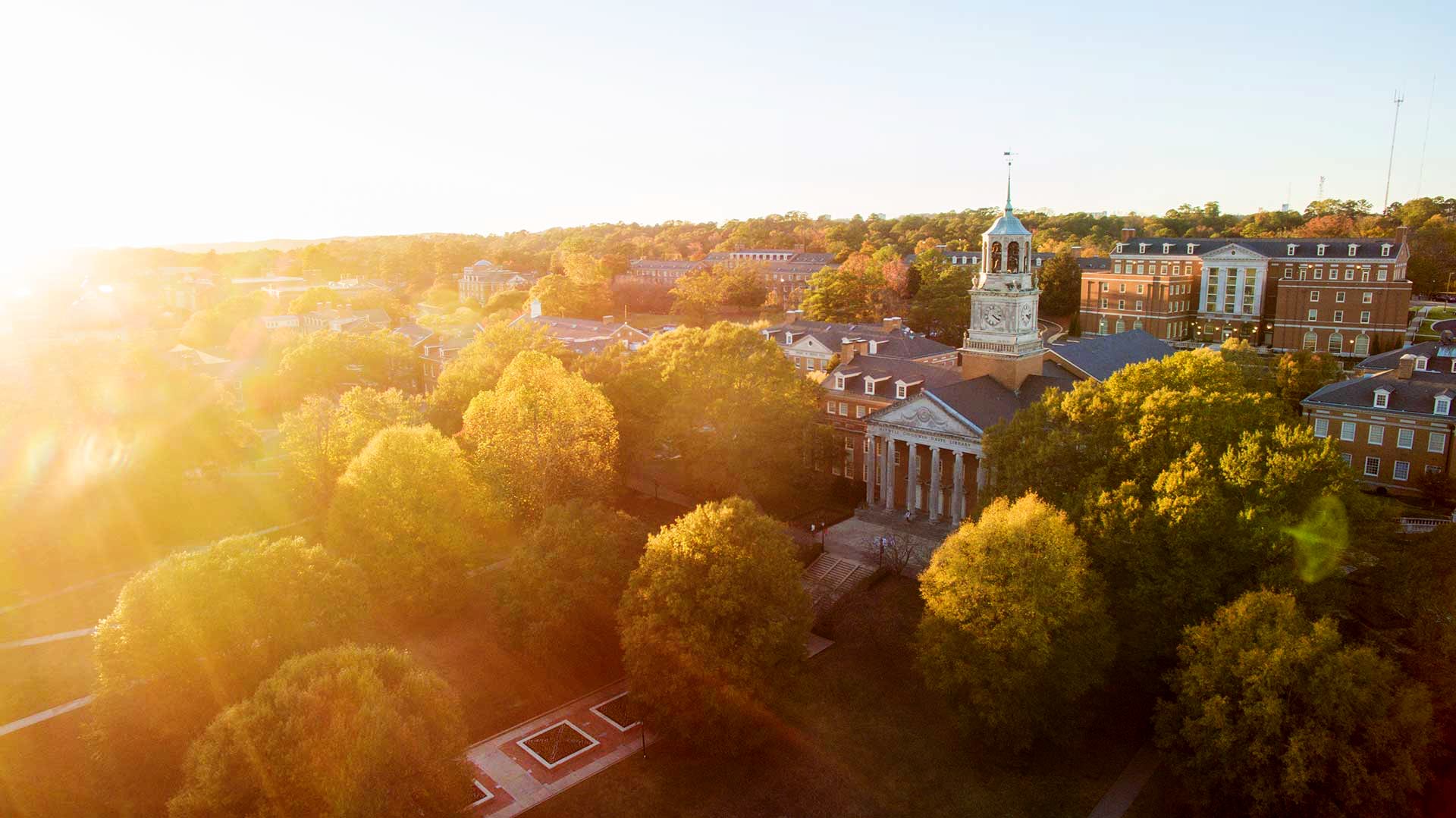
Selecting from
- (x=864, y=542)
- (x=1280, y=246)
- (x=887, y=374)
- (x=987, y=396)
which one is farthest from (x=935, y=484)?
(x=1280, y=246)

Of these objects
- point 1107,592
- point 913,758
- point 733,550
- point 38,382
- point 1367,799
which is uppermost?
point 38,382

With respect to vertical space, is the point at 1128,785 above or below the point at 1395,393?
below

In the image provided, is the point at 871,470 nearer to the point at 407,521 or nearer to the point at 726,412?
the point at 726,412

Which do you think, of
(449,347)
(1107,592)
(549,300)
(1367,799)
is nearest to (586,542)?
(1107,592)

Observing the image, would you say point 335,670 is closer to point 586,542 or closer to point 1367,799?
point 586,542

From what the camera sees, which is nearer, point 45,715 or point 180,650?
point 180,650

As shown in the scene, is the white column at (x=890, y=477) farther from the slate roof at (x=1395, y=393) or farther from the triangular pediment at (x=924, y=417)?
the slate roof at (x=1395, y=393)

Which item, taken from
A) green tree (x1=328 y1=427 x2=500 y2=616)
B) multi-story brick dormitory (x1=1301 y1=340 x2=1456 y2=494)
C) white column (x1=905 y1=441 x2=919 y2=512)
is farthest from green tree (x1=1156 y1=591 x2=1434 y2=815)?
green tree (x1=328 y1=427 x2=500 y2=616)

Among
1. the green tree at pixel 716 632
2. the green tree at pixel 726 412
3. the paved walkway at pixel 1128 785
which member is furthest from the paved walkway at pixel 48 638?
the paved walkway at pixel 1128 785
